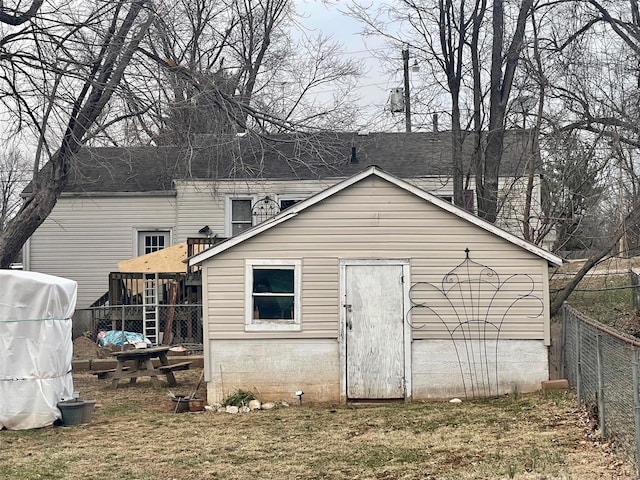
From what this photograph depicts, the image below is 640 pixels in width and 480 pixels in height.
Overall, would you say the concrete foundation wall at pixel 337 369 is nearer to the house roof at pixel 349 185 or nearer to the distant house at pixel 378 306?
the distant house at pixel 378 306

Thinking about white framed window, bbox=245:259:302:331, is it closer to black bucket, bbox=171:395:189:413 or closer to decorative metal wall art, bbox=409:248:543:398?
black bucket, bbox=171:395:189:413

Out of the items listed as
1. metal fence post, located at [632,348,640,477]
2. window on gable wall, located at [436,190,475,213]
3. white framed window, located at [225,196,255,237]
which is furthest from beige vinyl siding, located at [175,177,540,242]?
metal fence post, located at [632,348,640,477]

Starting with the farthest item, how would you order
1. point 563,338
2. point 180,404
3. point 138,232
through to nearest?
point 138,232 < point 563,338 < point 180,404

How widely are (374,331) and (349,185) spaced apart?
2300 millimetres

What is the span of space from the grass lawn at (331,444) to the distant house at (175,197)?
1053 cm

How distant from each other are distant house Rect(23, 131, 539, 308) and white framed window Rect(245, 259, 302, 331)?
9376mm

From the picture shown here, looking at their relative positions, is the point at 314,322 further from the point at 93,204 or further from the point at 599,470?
the point at 93,204

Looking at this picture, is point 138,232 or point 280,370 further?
point 138,232

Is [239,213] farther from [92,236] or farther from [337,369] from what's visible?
[337,369]

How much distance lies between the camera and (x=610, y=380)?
854 centimetres

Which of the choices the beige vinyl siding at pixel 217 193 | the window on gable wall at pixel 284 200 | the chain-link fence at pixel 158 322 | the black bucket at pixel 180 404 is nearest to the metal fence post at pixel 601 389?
the black bucket at pixel 180 404

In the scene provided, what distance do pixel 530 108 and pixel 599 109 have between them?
177 centimetres

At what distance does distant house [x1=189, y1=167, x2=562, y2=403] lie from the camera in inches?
482

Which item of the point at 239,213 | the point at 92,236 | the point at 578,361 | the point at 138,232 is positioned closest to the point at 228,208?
the point at 239,213
